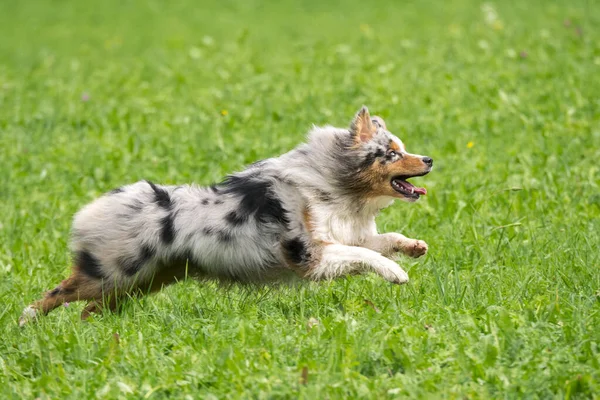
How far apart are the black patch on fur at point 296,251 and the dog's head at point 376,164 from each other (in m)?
0.50

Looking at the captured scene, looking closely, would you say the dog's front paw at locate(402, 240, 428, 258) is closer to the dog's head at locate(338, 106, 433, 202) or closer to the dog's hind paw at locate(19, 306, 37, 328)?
the dog's head at locate(338, 106, 433, 202)

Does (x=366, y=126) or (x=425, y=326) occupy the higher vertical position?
(x=366, y=126)

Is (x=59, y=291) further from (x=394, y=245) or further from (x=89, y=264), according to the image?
(x=394, y=245)

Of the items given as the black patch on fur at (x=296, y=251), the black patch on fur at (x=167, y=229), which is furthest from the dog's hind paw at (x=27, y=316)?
the black patch on fur at (x=296, y=251)

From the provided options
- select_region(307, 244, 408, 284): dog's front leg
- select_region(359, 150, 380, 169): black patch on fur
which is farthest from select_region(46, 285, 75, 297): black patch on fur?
select_region(359, 150, 380, 169): black patch on fur

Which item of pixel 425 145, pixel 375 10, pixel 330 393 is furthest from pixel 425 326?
pixel 375 10

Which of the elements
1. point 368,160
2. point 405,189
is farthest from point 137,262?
point 405,189

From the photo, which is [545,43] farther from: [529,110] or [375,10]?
[375,10]

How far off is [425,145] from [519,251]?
3.34 metres

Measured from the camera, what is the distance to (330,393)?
4.27 m

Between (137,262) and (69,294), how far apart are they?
54 cm

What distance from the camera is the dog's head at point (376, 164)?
571 cm

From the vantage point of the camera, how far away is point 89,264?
19.2 ft

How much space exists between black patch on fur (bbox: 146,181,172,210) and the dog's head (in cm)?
106
